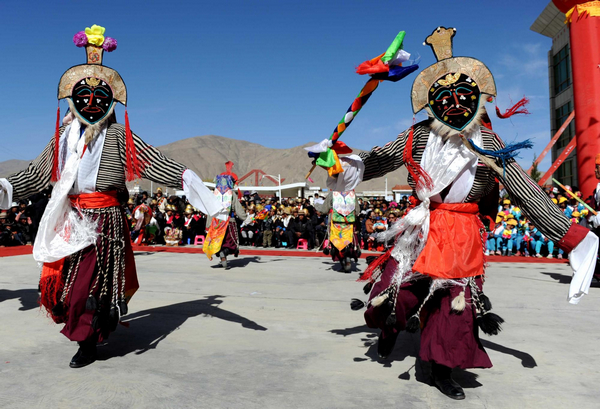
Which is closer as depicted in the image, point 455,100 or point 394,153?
point 455,100

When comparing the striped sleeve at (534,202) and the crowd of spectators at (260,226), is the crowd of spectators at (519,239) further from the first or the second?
the striped sleeve at (534,202)

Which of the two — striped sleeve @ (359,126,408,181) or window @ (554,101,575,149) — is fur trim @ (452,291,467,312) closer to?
striped sleeve @ (359,126,408,181)

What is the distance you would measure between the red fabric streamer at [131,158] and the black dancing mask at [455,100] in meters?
2.17

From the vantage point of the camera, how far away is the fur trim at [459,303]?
10.3 ft

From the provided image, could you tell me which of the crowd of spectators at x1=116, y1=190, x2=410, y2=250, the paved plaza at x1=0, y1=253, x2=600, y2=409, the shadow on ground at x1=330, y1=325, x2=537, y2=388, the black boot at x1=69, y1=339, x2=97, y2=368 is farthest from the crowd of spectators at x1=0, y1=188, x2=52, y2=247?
the shadow on ground at x1=330, y1=325, x2=537, y2=388

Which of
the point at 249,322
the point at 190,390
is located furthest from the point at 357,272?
the point at 190,390

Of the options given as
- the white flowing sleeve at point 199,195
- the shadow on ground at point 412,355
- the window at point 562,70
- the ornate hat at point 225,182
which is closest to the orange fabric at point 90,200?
the white flowing sleeve at point 199,195

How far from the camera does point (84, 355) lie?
359 centimetres

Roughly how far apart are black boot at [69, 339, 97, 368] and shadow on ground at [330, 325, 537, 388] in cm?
186

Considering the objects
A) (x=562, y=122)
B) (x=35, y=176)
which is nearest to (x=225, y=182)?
(x=35, y=176)

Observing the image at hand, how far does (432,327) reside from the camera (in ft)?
10.7

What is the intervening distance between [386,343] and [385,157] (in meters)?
1.28

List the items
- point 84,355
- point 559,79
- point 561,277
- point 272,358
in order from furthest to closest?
point 559,79
point 561,277
point 272,358
point 84,355

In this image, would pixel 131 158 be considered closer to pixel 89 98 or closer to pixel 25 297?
pixel 89 98
